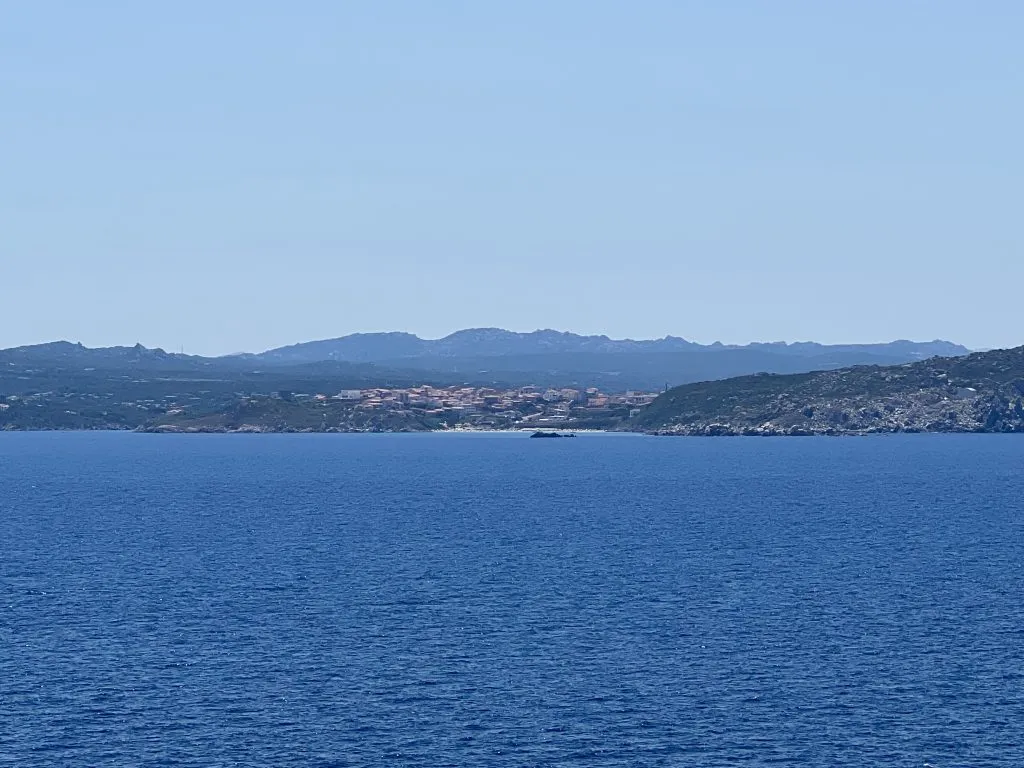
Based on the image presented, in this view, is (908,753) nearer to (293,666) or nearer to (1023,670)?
(1023,670)

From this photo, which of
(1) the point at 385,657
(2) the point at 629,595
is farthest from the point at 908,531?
(1) the point at 385,657

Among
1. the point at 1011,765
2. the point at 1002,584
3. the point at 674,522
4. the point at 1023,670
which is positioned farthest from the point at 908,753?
the point at 674,522

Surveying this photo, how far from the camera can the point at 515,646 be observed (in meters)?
81.2

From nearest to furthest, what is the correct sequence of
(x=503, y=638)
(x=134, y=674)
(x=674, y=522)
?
(x=134, y=674), (x=503, y=638), (x=674, y=522)

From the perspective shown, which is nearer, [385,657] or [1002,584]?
[385,657]

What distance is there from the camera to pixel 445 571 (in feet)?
369

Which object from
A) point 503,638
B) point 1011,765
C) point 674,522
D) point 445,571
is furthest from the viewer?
point 674,522

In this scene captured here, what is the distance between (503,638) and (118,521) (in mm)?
85167

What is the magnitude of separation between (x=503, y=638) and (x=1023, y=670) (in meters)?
29.6

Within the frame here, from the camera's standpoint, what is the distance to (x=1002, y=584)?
103 meters

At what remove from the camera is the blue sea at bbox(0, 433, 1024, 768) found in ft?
205

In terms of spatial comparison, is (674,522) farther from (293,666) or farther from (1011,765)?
(1011,765)

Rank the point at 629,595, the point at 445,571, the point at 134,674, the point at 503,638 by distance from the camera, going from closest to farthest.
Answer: the point at 134,674, the point at 503,638, the point at 629,595, the point at 445,571

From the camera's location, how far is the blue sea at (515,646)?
205 ft
